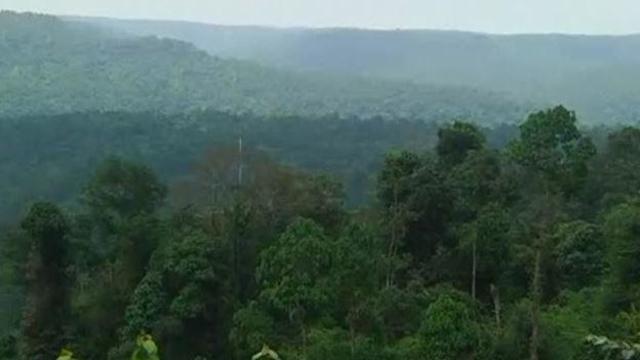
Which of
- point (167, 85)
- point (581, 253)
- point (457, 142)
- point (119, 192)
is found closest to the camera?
point (581, 253)

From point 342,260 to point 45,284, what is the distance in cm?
756

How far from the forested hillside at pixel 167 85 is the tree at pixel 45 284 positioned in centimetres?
7153

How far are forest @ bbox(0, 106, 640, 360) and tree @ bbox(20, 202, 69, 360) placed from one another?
0.03 metres

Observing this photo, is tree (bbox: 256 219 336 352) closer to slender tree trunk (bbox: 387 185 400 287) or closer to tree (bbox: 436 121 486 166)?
slender tree trunk (bbox: 387 185 400 287)

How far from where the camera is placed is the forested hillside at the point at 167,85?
343 feet

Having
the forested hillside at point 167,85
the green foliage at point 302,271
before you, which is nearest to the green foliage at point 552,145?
the green foliage at point 302,271

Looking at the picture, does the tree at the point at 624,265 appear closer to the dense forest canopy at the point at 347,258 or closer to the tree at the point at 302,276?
the dense forest canopy at the point at 347,258

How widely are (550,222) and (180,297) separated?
29.5 ft

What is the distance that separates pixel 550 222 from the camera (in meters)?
25.2

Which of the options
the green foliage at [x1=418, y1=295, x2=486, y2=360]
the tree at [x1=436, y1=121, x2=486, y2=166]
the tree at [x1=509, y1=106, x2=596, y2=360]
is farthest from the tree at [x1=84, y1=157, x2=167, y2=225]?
the green foliage at [x1=418, y1=295, x2=486, y2=360]

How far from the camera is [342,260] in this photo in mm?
18500

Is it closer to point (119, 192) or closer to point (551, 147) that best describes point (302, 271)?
point (119, 192)

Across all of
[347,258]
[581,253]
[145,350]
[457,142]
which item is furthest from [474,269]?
[145,350]

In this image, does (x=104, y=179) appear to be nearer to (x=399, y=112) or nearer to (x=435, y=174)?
(x=435, y=174)
